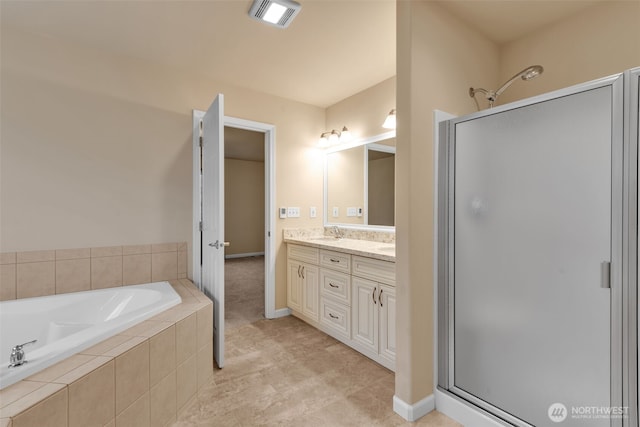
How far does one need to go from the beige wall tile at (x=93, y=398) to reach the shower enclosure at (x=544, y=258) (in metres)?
1.69

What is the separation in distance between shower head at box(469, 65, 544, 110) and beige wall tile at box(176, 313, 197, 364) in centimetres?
226

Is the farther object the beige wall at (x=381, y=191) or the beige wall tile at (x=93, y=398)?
the beige wall at (x=381, y=191)

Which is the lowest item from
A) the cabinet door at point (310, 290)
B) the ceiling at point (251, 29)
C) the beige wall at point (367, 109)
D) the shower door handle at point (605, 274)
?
the cabinet door at point (310, 290)

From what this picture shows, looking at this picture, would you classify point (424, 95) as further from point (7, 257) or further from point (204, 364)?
point (7, 257)

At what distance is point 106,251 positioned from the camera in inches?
92.2

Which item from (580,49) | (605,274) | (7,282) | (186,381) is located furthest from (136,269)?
(580,49)

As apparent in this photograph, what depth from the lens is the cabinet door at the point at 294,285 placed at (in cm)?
309

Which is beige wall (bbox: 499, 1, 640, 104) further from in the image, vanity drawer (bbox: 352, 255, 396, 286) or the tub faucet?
the tub faucet

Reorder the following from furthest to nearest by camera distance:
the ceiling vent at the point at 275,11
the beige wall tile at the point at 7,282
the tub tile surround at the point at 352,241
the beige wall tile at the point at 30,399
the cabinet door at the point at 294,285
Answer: the cabinet door at the point at 294,285 → the tub tile surround at the point at 352,241 → the beige wall tile at the point at 7,282 → the ceiling vent at the point at 275,11 → the beige wall tile at the point at 30,399

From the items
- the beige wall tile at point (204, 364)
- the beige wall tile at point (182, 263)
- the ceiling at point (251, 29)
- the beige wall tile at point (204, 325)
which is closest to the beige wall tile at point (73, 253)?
the beige wall tile at point (182, 263)

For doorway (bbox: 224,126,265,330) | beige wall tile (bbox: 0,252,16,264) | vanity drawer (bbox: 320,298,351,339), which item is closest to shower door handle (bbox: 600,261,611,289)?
vanity drawer (bbox: 320,298,351,339)

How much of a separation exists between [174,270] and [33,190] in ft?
3.68

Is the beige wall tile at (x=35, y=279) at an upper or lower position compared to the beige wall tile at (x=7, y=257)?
lower

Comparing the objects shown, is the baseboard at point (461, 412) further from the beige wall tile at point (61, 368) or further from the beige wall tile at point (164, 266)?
the beige wall tile at point (164, 266)
